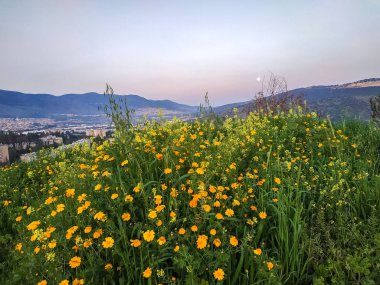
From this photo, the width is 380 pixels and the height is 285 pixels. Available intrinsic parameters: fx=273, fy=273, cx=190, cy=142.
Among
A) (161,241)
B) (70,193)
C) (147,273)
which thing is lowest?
(147,273)

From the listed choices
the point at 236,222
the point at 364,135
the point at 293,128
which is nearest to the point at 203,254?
the point at 236,222

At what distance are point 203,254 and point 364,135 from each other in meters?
5.56

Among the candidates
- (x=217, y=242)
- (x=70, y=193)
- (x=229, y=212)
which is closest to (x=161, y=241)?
(x=217, y=242)

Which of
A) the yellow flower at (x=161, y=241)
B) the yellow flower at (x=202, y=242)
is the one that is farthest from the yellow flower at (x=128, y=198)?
the yellow flower at (x=202, y=242)

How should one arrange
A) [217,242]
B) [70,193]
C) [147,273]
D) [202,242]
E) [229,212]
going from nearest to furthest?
[147,273], [202,242], [217,242], [229,212], [70,193]

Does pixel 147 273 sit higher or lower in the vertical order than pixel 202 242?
lower

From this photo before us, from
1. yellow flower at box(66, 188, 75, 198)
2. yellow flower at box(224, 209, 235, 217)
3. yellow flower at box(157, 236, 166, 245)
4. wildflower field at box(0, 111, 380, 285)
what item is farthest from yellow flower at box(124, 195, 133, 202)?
yellow flower at box(224, 209, 235, 217)

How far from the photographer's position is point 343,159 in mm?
4750

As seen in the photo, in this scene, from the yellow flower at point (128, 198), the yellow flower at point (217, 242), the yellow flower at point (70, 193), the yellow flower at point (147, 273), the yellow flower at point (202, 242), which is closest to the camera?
the yellow flower at point (147, 273)

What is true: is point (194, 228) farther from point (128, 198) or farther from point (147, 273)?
point (128, 198)

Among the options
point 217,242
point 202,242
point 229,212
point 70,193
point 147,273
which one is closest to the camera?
point 147,273

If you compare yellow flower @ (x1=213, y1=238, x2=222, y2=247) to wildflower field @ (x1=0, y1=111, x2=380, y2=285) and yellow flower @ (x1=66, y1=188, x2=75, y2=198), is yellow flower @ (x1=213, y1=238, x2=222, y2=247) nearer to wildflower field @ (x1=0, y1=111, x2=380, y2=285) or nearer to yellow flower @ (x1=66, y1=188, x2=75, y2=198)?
wildflower field @ (x1=0, y1=111, x2=380, y2=285)

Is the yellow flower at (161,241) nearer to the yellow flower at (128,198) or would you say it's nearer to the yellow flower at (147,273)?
the yellow flower at (147,273)

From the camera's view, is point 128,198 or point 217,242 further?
point 128,198
